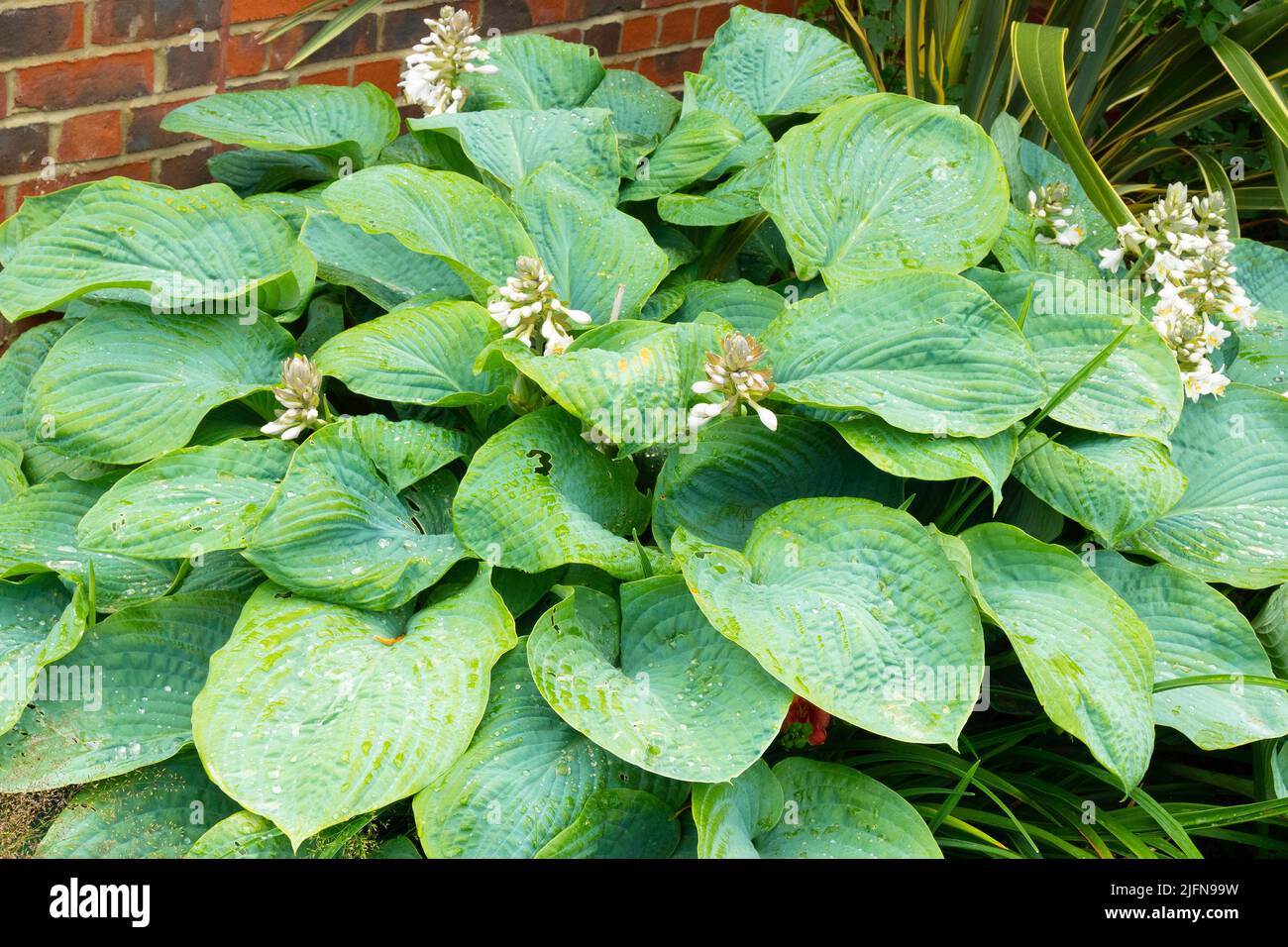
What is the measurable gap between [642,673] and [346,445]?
557 mm

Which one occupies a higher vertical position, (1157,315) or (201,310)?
(1157,315)

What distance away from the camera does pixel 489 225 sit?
213 cm

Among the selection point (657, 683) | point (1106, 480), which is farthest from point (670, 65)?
point (657, 683)

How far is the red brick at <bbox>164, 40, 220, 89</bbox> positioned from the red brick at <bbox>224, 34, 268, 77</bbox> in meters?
0.03

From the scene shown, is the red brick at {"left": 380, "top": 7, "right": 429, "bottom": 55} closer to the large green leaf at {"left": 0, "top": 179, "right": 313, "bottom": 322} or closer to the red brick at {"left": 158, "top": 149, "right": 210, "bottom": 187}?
the red brick at {"left": 158, "top": 149, "right": 210, "bottom": 187}

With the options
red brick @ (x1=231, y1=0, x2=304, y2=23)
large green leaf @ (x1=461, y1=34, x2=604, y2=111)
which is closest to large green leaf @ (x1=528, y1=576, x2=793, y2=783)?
large green leaf @ (x1=461, y1=34, x2=604, y2=111)

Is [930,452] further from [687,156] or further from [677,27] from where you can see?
[677,27]

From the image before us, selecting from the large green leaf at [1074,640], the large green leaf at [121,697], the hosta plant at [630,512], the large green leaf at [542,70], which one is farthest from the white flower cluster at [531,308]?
the large green leaf at [542,70]

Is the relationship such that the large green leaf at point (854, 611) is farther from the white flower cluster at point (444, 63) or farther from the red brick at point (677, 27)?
the red brick at point (677, 27)

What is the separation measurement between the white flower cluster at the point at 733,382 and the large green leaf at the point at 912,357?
9cm

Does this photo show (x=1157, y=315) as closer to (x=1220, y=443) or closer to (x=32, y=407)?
(x=1220, y=443)

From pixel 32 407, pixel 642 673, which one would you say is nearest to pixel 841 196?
pixel 642 673

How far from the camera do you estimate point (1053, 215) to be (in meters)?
2.45

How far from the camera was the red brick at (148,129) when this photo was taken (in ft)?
8.09
